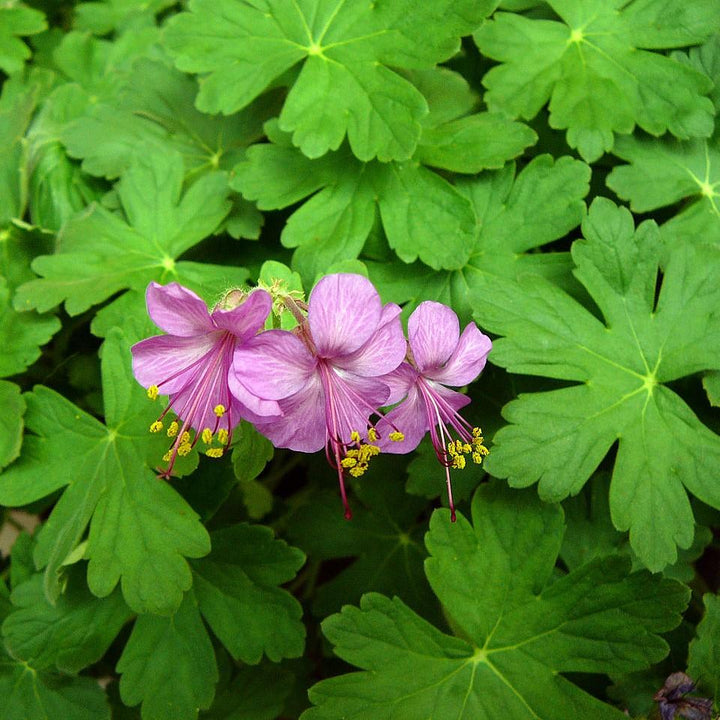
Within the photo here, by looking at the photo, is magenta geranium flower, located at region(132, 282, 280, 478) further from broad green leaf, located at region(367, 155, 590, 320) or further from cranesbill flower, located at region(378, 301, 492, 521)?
broad green leaf, located at region(367, 155, 590, 320)

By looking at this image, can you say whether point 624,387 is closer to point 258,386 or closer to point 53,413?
point 258,386

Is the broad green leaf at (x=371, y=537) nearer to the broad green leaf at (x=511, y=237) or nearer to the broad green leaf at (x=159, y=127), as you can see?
the broad green leaf at (x=511, y=237)

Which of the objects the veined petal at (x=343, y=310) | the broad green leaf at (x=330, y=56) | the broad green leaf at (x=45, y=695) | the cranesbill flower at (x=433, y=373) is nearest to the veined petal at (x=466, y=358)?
the cranesbill flower at (x=433, y=373)

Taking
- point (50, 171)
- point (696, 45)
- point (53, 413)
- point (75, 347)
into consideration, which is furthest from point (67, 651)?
point (696, 45)

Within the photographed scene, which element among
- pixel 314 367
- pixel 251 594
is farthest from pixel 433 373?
pixel 251 594

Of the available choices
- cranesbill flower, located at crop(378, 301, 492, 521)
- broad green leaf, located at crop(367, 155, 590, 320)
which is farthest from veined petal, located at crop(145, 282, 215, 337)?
broad green leaf, located at crop(367, 155, 590, 320)

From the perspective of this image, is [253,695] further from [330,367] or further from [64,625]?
[330,367]

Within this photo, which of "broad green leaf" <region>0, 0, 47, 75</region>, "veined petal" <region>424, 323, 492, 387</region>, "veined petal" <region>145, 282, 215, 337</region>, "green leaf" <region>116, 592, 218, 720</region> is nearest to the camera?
"veined petal" <region>145, 282, 215, 337</region>
